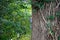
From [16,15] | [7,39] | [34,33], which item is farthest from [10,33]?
[34,33]

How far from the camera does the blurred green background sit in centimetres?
459

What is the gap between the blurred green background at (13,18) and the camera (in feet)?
15.0

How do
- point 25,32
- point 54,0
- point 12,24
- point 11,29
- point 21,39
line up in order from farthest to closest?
point 21,39, point 25,32, point 11,29, point 12,24, point 54,0

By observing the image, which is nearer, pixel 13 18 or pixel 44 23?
pixel 44 23

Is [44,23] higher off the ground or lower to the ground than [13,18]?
higher

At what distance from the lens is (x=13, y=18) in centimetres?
509

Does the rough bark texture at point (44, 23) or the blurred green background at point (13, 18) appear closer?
the rough bark texture at point (44, 23)

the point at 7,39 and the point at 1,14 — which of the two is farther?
the point at 7,39

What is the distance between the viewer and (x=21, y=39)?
5875 millimetres

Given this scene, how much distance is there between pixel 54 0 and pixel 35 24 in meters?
0.42

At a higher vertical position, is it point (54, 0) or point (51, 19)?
point (54, 0)

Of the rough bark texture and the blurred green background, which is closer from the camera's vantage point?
the rough bark texture

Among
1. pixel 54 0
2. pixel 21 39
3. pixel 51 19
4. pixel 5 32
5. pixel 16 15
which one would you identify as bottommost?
pixel 21 39

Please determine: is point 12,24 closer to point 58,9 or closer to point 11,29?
point 11,29
